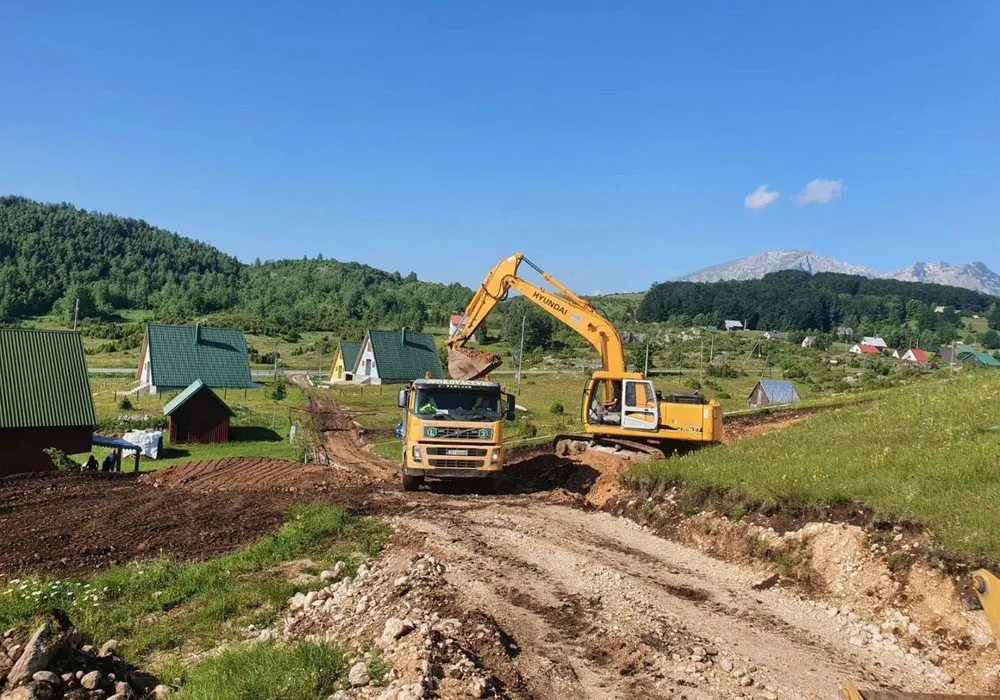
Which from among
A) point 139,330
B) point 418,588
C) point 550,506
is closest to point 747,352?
point 139,330

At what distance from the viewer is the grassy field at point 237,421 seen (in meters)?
31.9

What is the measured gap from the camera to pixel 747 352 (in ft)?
359

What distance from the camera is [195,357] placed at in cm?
5359

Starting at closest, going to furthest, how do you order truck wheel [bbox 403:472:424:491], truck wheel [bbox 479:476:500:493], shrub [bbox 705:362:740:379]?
truck wheel [bbox 479:476:500:493], truck wheel [bbox 403:472:424:491], shrub [bbox 705:362:740:379]

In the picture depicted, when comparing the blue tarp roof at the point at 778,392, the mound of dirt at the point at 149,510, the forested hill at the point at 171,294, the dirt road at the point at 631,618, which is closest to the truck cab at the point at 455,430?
the mound of dirt at the point at 149,510

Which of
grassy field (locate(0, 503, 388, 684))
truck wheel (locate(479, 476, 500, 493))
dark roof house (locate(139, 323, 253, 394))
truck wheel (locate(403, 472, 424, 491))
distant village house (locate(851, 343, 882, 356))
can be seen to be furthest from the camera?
distant village house (locate(851, 343, 882, 356))

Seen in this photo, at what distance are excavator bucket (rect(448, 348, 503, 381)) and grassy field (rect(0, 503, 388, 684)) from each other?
8.80 m

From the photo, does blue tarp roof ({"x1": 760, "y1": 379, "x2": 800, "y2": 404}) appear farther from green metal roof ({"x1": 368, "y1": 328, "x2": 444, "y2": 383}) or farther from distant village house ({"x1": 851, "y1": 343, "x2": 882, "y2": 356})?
distant village house ({"x1": 851, "y1": 343, "x2": 882, "y2": 356})

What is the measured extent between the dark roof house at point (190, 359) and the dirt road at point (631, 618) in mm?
43738

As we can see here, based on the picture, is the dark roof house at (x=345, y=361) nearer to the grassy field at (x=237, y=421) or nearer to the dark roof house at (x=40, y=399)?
the grassy field at (x=237, y=421)

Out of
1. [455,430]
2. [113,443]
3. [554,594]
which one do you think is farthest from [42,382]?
[554,594]

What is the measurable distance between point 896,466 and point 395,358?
182 feet

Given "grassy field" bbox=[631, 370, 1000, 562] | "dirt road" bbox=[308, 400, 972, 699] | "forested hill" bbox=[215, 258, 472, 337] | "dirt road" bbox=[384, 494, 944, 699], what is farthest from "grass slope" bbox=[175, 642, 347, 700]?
"forested hill" bbox=[215, 258, 472, 337]

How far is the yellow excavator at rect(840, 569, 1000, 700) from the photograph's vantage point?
5.66m
